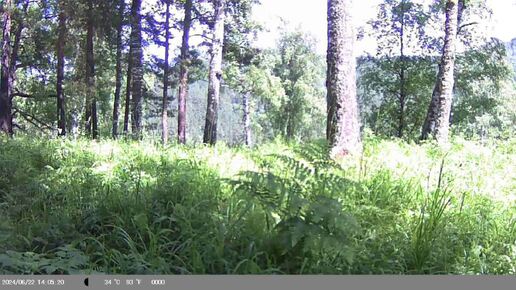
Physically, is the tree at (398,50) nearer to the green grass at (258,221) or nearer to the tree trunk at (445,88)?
the tree trunk at (445,88)

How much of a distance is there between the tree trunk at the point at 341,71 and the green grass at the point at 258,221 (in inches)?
45.7

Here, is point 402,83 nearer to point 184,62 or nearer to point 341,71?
Answer: point 184,62

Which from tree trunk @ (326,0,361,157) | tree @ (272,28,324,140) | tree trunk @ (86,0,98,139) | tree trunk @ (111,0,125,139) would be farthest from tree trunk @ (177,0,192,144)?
tree @ (272,28,324,140)

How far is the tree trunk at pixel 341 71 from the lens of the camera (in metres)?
5.24

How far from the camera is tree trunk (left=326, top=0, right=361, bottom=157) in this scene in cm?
524

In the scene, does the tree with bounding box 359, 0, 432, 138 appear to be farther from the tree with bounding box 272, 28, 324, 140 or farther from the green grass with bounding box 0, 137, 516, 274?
the green grass with bounding box 0, 137, 516, 274

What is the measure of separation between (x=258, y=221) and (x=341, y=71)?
335 cm

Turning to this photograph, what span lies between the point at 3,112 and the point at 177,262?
11176 mm

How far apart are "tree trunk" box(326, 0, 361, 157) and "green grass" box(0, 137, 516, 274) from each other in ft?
3.81

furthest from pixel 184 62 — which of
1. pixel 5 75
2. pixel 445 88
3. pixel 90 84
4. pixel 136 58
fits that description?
pixel 445 88

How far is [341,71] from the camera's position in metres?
5.33

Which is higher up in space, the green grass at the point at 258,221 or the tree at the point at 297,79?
the tree at the point at 297,79
